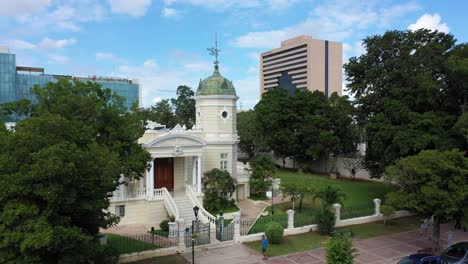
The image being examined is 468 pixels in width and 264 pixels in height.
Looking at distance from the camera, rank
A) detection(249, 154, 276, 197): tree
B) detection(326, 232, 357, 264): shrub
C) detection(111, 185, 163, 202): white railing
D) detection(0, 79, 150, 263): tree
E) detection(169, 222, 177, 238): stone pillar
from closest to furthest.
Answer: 1. detection(0, 79, 150, 263): tree
2. detection(326, 232, 357, 264): shrub
3. detection(169, 222, 177, 238): stone pillar
4. detection(111, 185, 163, 202): white railing
5. detection(249, 154, 276, 197): tree

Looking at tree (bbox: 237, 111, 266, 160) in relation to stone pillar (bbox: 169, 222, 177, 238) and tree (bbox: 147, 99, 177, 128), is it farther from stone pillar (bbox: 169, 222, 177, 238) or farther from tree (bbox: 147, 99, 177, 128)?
stone pillar (bbox: 169, 222, 177, 238)

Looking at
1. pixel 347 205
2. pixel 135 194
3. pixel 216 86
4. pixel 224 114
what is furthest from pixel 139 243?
pixel 347 205

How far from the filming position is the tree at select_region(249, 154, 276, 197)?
27.5 meters

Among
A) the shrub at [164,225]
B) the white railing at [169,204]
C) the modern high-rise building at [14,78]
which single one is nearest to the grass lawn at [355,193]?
the white railing at [169,204]

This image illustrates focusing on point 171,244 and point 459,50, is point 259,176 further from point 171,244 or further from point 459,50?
point 459,50

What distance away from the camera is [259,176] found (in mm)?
27516

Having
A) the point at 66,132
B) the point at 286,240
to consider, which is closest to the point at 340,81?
the point at 286,240

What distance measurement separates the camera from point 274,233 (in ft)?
60.7

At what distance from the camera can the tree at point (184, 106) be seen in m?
54.3

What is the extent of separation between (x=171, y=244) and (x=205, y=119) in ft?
36.2

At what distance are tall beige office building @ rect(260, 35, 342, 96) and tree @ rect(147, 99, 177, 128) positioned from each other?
72888mm

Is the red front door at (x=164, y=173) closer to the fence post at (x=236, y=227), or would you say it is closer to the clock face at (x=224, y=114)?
the clock face at (x=224, y=114)

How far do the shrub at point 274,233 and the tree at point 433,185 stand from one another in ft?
17.9

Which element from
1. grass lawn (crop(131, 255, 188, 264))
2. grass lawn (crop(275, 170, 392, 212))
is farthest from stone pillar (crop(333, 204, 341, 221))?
grass lawn (crop(131, 255, 188, 264))
